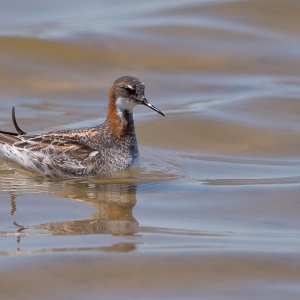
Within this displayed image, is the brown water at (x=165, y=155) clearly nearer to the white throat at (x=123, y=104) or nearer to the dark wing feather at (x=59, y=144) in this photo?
the dark wing feather at (x=59, y=144)

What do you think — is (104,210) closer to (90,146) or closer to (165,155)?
(90,146)

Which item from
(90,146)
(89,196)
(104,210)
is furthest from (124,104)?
(104,210)

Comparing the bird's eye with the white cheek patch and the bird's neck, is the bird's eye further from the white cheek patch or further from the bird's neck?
the bird's neck

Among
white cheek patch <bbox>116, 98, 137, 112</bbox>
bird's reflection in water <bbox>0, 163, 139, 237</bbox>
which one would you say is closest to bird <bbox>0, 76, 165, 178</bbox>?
white cheek patch <bbox>116, 98, 137, 112</bbox>

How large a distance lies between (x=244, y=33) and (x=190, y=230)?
391 inches

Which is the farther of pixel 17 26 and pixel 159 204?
pixel 17 26

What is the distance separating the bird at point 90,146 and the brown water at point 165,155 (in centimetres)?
22

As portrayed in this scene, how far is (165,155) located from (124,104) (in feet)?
3.34

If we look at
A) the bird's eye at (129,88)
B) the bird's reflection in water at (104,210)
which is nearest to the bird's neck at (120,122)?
the bird's eye at (129,88)

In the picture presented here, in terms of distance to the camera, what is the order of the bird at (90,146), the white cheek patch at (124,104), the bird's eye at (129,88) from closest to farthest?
the bird at (90,146)
the bird's eye at (129,88)
the white cheek patch at (124,104)

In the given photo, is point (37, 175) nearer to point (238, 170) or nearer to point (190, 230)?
point (238, 170)

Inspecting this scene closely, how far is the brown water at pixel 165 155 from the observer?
7.28m

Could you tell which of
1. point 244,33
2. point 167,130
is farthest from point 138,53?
point 167,130

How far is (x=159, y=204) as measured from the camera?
9523 millimetres
